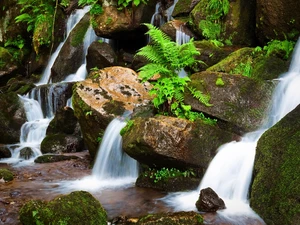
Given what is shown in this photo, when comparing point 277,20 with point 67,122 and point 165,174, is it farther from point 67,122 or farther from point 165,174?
point 67,122

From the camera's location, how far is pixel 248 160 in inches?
268

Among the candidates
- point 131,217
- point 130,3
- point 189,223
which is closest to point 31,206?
point 131,217

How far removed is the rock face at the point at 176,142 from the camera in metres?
7.27

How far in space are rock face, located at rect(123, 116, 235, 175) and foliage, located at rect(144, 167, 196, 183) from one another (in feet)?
0.33

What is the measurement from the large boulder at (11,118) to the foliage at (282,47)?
890 centimetres

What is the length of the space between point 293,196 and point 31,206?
361cm

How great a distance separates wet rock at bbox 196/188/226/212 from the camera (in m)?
5.97

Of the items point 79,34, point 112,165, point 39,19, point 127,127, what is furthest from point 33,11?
point 127,127

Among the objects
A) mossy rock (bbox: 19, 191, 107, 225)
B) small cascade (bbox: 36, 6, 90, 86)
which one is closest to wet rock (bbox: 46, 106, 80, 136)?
small cascade (bbox: 36, 6, 90, 86)

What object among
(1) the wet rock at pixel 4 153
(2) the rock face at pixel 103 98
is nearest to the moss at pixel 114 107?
(2) the rock face at pixel 103 98

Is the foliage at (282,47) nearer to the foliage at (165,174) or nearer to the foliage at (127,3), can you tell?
the foliage at (165,174)

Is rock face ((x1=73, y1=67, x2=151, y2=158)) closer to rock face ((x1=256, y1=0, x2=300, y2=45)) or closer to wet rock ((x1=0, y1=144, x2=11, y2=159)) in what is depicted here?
wet rock ((x1=0, y1=144, x2=11, y2=159))

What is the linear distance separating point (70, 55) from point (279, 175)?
42.7 feet

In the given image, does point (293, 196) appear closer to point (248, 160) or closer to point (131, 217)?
point (248, 160)
